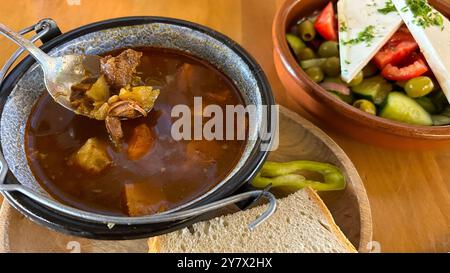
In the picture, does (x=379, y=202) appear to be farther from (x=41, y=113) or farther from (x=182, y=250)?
(x=41, y=113)

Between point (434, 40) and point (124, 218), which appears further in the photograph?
point (434, 40)

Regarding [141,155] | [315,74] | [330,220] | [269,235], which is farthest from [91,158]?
[315,74]

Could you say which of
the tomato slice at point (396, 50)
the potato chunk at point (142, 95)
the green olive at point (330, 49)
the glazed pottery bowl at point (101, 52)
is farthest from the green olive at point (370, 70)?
the potato chunk at point (142, 95)

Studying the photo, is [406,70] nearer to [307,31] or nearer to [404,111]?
[404,111]

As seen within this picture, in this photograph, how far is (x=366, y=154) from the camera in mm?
1863

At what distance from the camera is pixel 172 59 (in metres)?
1.75

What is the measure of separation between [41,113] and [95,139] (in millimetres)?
240

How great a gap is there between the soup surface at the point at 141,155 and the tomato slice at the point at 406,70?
2.17 feet

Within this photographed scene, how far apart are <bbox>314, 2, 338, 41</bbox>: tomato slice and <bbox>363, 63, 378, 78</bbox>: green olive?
0.61 ft

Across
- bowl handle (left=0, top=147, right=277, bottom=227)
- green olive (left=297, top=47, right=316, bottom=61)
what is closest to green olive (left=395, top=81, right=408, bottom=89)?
green olive (left=297, top=47, right=316, bottom=61)

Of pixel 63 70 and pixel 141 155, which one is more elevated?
pixel 63 70

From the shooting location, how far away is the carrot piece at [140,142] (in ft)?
4.99

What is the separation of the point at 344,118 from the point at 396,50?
0.45m

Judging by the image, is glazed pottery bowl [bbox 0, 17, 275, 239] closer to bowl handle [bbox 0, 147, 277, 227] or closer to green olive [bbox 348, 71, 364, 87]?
bowl handle [bbox 0, 147, 277, 227]
